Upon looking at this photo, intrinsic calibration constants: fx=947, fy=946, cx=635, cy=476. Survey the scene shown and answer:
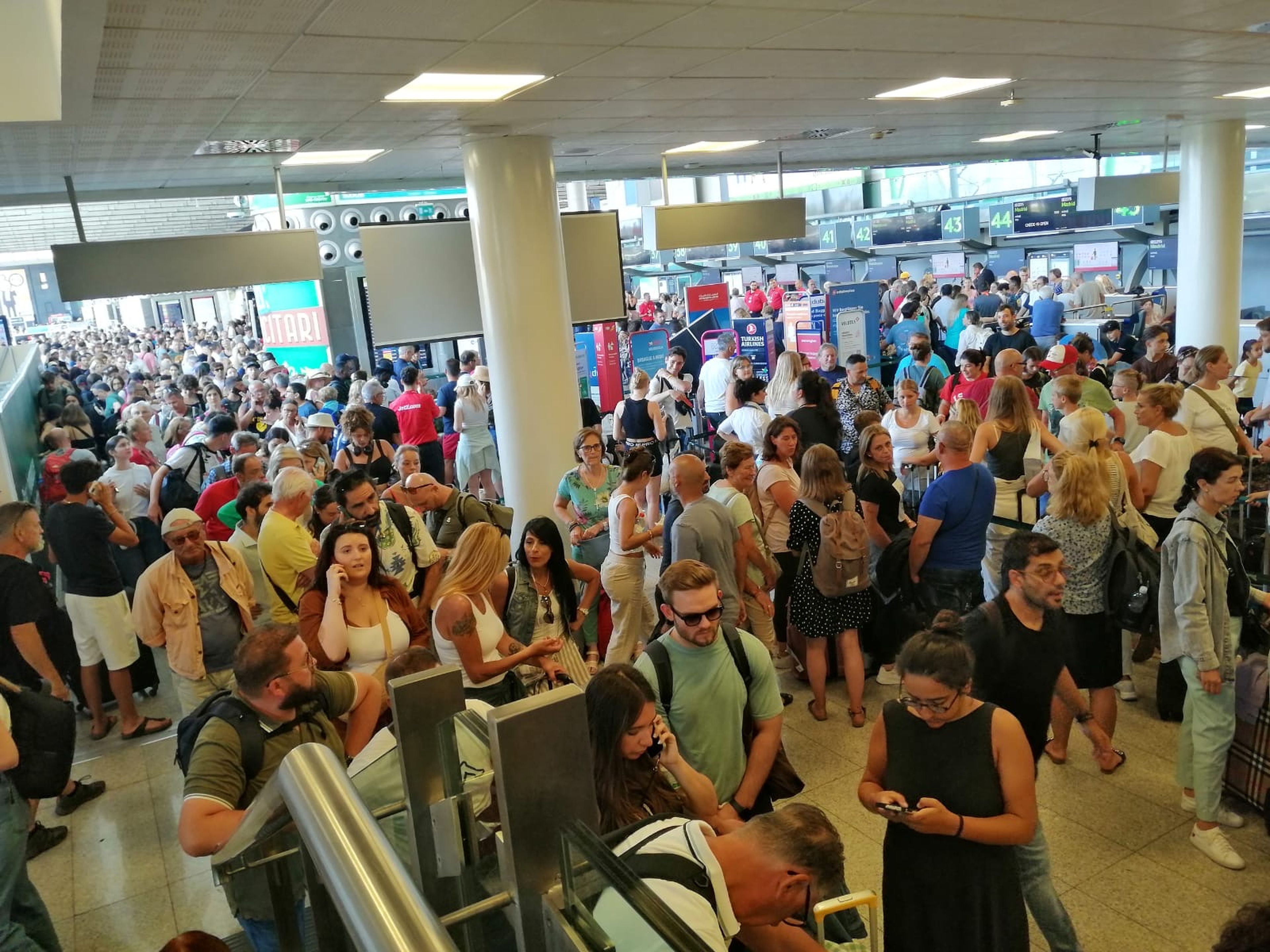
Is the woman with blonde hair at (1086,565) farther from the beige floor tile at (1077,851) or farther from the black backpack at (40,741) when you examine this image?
the black backpack at (40,741)

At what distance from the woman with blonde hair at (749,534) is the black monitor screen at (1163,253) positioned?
15279mm

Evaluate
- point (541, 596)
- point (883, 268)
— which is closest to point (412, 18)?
point (541, 596)

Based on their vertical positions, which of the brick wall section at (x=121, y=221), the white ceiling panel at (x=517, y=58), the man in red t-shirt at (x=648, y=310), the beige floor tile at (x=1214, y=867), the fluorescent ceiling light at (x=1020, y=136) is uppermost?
the brick wall section at (x=121, y=221)

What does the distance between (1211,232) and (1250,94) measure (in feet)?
7.70

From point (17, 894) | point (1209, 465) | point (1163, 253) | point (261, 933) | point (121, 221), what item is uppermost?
point (121, 221)

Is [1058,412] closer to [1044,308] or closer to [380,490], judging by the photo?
[380,490]

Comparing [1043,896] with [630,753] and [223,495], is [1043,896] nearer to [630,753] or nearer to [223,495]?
[630,753]

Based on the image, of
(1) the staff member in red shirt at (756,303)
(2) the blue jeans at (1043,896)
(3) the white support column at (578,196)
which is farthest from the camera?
(3) the white support column at (578,196)

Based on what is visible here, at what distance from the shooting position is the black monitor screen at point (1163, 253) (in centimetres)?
1689

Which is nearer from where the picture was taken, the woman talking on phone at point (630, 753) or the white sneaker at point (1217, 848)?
the woman talking on phone at point (630, 753)

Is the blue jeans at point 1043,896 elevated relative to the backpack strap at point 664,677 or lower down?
lower down

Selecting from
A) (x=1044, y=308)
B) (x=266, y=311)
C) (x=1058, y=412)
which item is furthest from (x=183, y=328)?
(x=1058, y=412)

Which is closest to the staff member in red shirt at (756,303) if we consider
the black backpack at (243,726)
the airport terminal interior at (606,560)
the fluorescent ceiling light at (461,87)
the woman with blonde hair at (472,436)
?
the airport terminal interior at (606,560)

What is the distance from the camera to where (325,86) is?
4266 millimetres
